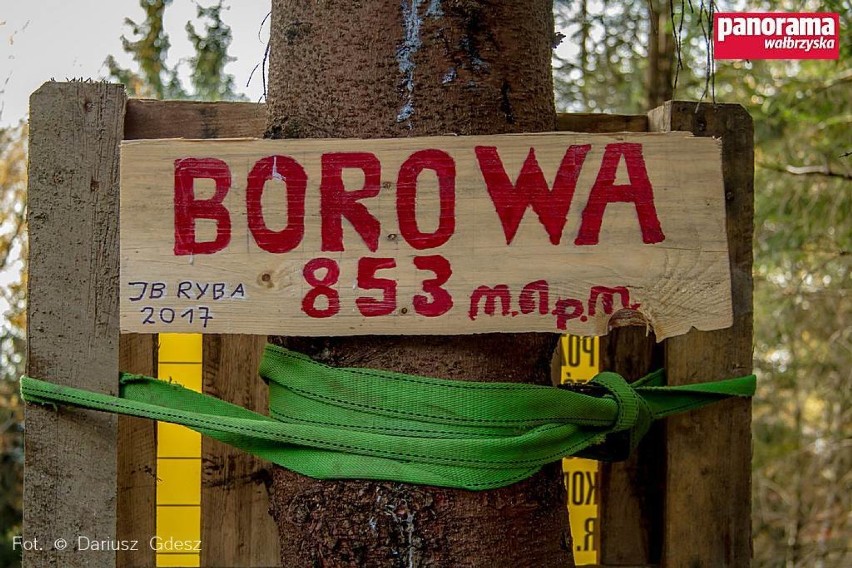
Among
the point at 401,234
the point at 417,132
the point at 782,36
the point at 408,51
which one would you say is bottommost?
the point at 401,234

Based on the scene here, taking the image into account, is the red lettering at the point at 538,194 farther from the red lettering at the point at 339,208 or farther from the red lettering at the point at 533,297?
the red lettering at the point at 339,208

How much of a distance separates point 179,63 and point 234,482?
3.42ft

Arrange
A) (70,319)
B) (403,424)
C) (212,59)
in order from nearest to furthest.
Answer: (403,424), (70,319), (212,59)

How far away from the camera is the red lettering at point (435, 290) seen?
1217 millimetres

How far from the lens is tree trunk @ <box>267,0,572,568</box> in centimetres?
117

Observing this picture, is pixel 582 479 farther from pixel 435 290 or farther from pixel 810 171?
pixel 810 171

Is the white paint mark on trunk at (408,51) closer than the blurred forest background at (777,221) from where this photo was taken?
Yes

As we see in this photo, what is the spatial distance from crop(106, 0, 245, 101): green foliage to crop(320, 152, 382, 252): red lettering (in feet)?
2.78

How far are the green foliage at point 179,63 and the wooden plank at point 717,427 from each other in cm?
101

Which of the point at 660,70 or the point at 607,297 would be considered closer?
the point at 607,297

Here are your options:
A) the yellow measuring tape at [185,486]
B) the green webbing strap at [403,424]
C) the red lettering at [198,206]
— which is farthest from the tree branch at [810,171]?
the red lettering at [198,206]

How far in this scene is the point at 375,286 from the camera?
4.02 ft

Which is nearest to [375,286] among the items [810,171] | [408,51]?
[408,51]

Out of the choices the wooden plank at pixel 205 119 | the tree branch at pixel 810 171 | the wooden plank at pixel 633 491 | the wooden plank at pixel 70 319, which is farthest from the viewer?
the tree branch at pixel 810 171
